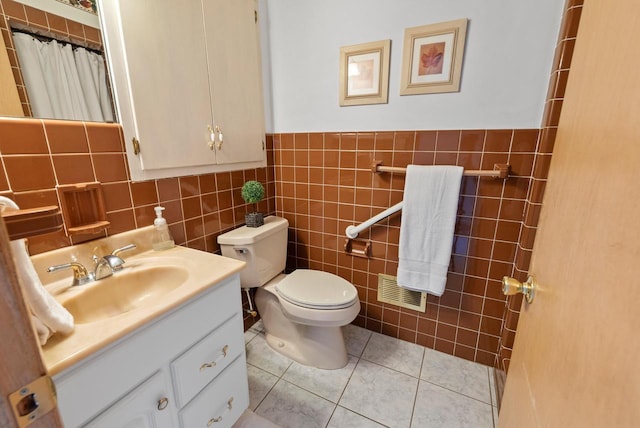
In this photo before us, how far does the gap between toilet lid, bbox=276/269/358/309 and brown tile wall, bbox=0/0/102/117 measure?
1.22m

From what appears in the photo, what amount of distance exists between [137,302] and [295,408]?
87cm

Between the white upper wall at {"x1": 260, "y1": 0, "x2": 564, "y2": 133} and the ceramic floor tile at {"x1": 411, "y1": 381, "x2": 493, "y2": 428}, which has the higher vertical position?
the white upper wall at {"x1": 260, "y1": 0, "x2": 564, "y2": 133}

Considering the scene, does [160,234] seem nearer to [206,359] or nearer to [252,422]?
[206,359]

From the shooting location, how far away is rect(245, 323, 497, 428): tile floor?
124 cm

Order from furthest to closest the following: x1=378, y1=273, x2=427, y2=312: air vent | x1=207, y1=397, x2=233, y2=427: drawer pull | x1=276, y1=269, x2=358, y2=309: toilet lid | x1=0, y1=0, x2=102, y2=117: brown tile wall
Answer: x1=378, y1=273, x2=427, y2=312: air vent, x1=276, y1=269, x2=358, y2=309: toilet lid, x1=207, y1=397, x2=233, y2=427: drawer pull, x1=0, y1=0, x2=102, y2=117: brown tile wall

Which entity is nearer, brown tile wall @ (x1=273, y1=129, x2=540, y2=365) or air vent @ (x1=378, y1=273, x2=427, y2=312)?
brown tile wall @ (x1=273, y1=129, x2=540, y2=365)

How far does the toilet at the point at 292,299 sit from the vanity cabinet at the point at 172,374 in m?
0.41

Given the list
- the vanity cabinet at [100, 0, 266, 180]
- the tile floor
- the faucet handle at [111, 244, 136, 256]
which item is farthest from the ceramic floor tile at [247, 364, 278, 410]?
the vanity cabinet at [100, 0, 266, 180]

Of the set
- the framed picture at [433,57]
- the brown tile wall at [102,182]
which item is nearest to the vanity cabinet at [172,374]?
the brown tile wall at [102,182]

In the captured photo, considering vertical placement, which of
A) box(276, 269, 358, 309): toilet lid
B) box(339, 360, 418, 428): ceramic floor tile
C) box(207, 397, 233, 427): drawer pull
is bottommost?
box(339, 360, 418, 428): ceramic floor tile

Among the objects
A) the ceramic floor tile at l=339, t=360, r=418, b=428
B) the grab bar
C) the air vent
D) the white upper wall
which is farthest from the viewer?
the air vent

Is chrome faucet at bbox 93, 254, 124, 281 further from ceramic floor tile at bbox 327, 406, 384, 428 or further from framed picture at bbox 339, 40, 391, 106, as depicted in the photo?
framed picture at bbox 339, 40, 391, 106

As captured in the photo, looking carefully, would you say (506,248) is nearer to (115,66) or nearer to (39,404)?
(39,404)

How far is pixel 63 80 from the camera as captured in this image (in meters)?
0.90
